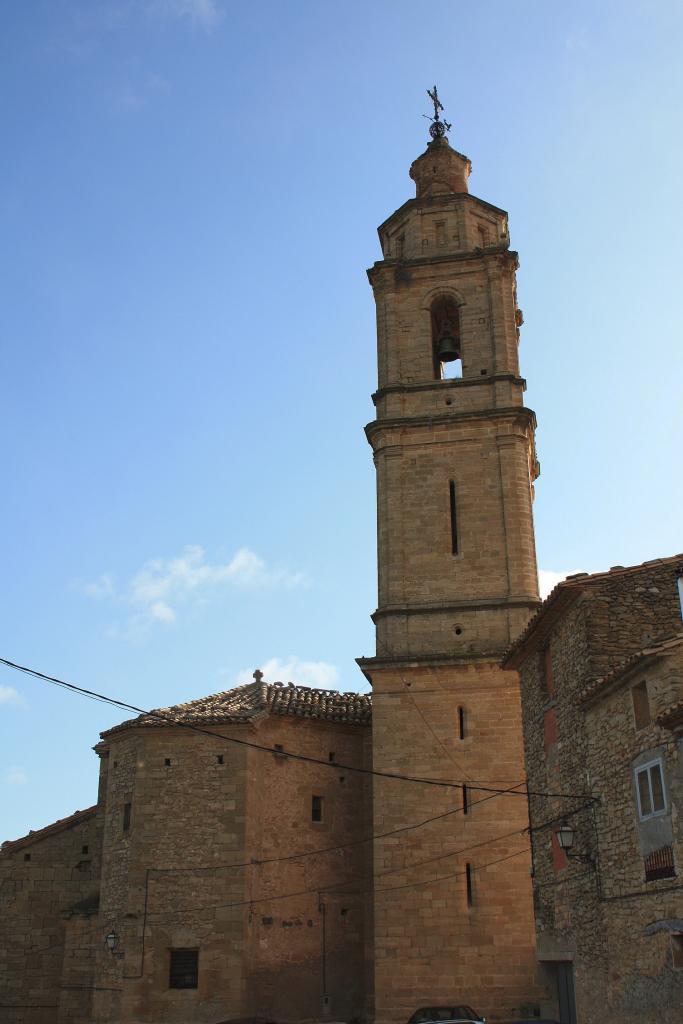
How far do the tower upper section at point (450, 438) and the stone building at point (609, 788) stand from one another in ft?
20.5

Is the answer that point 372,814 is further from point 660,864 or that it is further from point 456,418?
point 660,864

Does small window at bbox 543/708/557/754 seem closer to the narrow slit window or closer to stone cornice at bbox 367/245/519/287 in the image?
the narrow slit window

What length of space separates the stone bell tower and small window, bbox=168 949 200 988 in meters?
4.03

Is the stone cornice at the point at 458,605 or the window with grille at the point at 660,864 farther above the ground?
the stone cornice at the point at 458,605

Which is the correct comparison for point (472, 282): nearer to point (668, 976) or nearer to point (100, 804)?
point (100, 804)

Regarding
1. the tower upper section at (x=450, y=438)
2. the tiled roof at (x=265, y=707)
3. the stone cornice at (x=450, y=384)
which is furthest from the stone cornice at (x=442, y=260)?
the tiled roof at (x=265, y=707)

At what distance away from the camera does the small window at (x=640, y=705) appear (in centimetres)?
1383

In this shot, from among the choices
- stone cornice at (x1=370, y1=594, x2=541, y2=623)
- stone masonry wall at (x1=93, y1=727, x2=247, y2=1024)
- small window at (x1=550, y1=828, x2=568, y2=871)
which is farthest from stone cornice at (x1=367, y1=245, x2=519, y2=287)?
small window at (x1=550, y1=828, x2=568, y2=871)

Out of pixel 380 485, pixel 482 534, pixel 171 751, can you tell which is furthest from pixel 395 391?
pixel 171 751

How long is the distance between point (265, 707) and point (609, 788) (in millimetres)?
12206

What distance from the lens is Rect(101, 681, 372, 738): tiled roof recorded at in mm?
25094

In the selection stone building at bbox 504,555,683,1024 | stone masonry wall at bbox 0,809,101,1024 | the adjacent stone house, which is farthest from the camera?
stone masonry wall at bbox 0,809,101,1024

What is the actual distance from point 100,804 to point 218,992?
275 inches

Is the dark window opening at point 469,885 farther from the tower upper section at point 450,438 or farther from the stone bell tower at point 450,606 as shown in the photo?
the tower upper section at point 450,438
